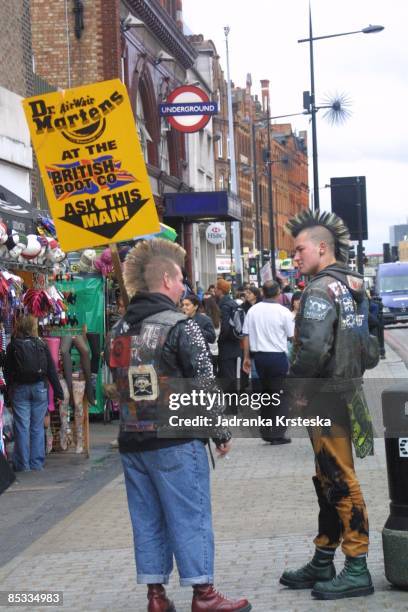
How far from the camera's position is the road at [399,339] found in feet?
100

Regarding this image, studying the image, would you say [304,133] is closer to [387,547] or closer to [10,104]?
[10,104]

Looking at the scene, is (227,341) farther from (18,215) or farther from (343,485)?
(343,485)

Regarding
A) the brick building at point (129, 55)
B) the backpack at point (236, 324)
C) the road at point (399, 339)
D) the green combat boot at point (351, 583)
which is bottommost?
the road at point (399, 339)

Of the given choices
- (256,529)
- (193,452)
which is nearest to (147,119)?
(256,529)

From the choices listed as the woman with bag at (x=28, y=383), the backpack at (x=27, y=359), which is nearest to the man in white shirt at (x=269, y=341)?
the woman with bag at (x=28, y=383)

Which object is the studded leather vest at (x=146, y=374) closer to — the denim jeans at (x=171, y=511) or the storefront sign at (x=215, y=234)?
the denim jeans at (x=171, y=511)

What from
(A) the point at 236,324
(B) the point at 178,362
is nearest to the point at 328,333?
(B) the point at 178,362

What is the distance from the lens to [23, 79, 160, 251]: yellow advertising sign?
29.2 feet

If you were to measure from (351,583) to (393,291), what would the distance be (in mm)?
41007

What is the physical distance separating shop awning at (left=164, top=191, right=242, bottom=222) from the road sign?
2.66 m

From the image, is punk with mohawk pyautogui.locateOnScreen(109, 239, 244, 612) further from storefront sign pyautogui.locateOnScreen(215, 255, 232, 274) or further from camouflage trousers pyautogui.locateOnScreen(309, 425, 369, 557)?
storefront sign pyautogui.locateOnScreen(215, 255, 232, 274)

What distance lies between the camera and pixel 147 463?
19.4ft

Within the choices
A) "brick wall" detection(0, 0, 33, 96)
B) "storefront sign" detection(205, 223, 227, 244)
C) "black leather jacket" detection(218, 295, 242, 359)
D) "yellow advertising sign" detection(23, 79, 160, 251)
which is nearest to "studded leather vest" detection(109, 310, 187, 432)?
"yellow advertising sign" detection(23, 79, 160, 251)

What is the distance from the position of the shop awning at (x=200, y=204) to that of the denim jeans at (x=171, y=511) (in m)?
28.1
